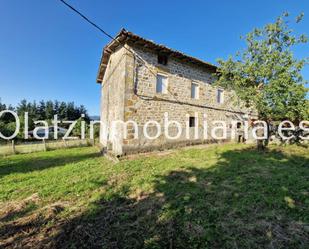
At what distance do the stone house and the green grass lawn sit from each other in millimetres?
3508

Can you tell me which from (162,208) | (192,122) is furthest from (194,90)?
(162,208)

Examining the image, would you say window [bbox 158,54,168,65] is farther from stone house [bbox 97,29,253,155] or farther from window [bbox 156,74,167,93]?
window [bbox 156,74,167,93]

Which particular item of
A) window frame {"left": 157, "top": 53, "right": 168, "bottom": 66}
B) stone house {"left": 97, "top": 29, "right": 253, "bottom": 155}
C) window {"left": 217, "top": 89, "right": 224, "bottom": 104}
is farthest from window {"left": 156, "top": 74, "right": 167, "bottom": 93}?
window {"left": 217, "top": 89, "right": 224, "bottom": 104}

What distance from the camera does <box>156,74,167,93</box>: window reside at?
1065 cm

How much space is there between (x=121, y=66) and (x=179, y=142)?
18.4 feet

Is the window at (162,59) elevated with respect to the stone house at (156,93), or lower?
elevated

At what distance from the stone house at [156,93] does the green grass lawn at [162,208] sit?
3508 mm

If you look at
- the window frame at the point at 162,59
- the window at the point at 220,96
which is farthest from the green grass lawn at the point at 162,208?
the window at the point at 220,96

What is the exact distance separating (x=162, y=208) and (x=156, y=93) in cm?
737

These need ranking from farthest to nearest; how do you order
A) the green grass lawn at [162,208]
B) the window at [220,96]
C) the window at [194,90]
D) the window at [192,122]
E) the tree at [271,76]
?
the window at [220,96]
the window at [194,90]
the window at [192,122]
the tree at [271,76]
the green grass lawn at [162,208]

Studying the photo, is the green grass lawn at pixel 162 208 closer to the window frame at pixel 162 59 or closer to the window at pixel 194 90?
the window at pixel 194 90

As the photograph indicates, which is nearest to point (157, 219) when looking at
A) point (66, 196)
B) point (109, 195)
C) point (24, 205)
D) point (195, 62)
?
point (109, 195)

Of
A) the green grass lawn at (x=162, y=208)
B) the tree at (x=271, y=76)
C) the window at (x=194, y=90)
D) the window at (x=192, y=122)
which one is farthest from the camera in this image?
Result: the window at (x=194, y=90)

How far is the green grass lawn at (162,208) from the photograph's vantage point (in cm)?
304
